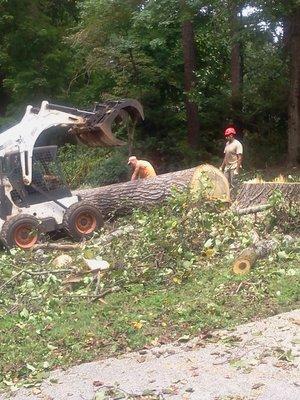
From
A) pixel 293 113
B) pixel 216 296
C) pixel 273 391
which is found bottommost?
pixel 273 391

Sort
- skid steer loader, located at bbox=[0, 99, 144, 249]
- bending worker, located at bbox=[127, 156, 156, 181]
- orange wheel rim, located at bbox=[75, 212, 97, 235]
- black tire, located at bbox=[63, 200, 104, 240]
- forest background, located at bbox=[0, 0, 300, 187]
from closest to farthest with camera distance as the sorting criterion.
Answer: skid steer loader, located at bbox=[0, 99, 144, 249], black tire, located at bbox=[63, 200, 104, 240], orange wheel rim, located at bbox=[75, 212, 97, 235], bending worker, located at bbox=[127, 156, 156, 181], forest background, located at bbox=[0, 0, 300, 187]

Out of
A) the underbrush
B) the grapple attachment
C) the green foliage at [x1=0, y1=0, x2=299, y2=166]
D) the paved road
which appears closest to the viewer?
the paved road

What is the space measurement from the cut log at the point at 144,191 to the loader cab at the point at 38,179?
2.40 feet

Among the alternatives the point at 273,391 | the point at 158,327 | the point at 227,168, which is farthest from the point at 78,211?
the point at 273,391

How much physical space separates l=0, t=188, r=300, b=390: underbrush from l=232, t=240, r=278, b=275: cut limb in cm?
9

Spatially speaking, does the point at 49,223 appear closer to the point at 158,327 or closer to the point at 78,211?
the point at 78,211

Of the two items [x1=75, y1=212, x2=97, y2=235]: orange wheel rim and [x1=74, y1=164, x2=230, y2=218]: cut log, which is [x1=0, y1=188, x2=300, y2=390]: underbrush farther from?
[x1=74, y1=164, x2=230, y2=218]: cut log

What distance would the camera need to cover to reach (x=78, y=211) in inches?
527

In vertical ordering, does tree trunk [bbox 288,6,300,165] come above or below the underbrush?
above

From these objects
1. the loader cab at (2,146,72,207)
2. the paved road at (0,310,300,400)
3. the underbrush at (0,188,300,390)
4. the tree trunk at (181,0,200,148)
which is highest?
the tree trunk at (181,0,200,148)

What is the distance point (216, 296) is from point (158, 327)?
2.84 feet

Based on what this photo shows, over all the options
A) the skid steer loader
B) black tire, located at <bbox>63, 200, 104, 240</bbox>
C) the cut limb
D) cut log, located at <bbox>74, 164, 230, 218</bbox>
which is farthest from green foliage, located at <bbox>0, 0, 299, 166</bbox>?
the cut limb

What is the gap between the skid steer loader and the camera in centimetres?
1302

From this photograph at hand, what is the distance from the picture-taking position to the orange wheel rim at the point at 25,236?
1284 centimetres
